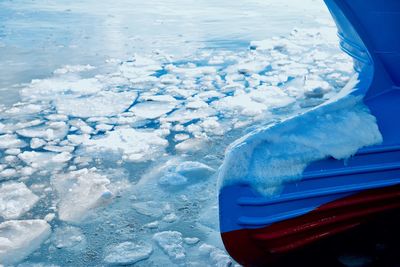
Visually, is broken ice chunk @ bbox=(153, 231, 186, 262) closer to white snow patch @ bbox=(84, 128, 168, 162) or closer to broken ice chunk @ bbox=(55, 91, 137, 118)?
white snow patch @ bbox=(84, 128, 168, 162)

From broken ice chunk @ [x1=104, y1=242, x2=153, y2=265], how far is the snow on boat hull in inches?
12.9

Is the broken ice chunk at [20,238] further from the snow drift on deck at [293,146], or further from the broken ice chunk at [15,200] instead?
the snow drift on deck at [293,146]

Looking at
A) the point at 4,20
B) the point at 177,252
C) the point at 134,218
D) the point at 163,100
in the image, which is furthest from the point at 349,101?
the point at 4,20

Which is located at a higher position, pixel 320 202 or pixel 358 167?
pixel 358 167

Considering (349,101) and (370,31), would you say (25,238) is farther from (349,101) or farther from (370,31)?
(370,31)

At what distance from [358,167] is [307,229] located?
27cm

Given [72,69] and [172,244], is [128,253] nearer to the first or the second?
[172,244]

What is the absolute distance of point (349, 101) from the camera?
5.32ft

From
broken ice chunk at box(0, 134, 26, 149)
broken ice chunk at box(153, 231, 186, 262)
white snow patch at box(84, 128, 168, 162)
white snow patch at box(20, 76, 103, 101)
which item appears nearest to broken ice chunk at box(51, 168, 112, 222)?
white snow patch at box(84, 128, 168, 162)

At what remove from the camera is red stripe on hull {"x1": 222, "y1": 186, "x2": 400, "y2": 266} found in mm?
1443

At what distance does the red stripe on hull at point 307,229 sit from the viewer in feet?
4.74

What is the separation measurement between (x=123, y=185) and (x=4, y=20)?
5.19 m

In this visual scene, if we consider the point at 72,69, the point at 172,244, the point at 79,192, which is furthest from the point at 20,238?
the point at 72,69

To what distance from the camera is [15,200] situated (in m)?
1.90
